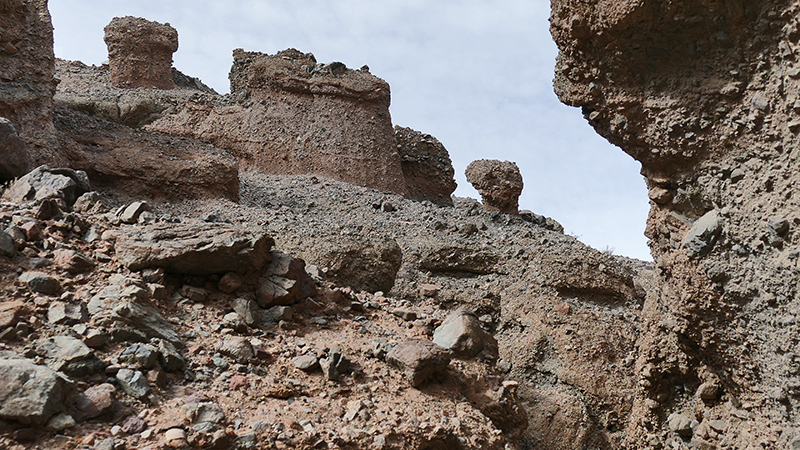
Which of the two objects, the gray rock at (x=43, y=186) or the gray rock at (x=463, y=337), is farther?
the gray rock at (x=43, y=186)

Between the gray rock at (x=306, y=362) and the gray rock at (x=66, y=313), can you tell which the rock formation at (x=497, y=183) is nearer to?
the gray rock at (x=306, y=362)

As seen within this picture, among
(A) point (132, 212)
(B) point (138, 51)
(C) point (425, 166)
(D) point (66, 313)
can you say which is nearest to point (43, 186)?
(A) point (132, 212)

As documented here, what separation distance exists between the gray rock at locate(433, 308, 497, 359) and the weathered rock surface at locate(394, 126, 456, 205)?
44.5 ft

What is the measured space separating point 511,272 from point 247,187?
5.11 meters

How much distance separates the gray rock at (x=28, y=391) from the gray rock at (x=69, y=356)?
210 mm

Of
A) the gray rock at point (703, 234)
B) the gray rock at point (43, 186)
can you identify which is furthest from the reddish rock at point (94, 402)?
the gray rock at point (703, 234)

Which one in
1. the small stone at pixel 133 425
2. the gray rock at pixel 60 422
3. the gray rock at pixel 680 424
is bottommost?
the gray rock at pixel 60 422

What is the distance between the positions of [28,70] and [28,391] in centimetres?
765

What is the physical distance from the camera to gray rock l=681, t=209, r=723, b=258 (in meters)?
4.59

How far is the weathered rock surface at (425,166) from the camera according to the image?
18.8 m

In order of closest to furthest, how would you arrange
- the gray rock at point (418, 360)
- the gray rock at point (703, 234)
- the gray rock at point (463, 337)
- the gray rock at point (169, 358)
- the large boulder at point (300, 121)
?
1. the gray rock at point (169, 358)
2. the gray rock at point (418, 360)
3. the gray rock at point (703, 234)
4. the gray rock at point (463, 337)
5. the large boulder at point (300, 121)

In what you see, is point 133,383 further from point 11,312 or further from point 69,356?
point 11,312

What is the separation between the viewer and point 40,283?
405 centimetres

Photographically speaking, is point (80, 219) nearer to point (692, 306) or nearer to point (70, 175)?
point (70, 175)
